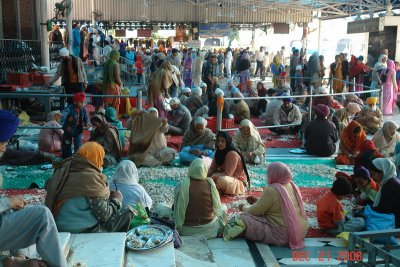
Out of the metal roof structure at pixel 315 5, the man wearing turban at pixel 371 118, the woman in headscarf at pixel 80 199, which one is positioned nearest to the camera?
the woman in headscarf at pixel 80 199

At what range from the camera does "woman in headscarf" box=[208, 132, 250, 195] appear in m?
5.81

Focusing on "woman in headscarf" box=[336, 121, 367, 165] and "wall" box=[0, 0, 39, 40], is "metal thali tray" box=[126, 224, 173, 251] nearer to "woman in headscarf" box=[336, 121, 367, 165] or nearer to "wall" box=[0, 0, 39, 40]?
"woman in headscarf" box=[336, 121, 367, 165]

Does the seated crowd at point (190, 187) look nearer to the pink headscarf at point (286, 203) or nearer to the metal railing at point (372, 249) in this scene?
the pink headscarf at point (286, 203)

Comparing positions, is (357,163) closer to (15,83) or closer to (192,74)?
(15,83)

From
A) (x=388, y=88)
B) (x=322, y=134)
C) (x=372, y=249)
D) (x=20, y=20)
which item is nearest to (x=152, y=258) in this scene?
(x=372, y=249)

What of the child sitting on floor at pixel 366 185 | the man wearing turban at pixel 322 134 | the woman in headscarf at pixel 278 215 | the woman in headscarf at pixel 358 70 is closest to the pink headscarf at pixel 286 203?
the woman in headscarf at pixel 278 215

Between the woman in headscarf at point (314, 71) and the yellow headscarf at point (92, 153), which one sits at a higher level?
the woman in headscarf at point (314, 71)

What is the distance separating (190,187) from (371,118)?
5585mm

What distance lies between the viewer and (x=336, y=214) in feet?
15.6

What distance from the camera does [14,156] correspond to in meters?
7.05

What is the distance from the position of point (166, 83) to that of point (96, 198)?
6.18 m

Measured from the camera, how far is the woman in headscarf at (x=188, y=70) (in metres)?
16.8

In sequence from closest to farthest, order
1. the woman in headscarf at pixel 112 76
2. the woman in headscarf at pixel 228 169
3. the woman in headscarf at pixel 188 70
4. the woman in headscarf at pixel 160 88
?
the woman in headscarf at pixel 228 169, the woman in headscarf at pixel 160 88, the woman in headscarf at pixel 112 76, the woman in headscarf at pixel 188 70

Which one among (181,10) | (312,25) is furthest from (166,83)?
(312,25)
